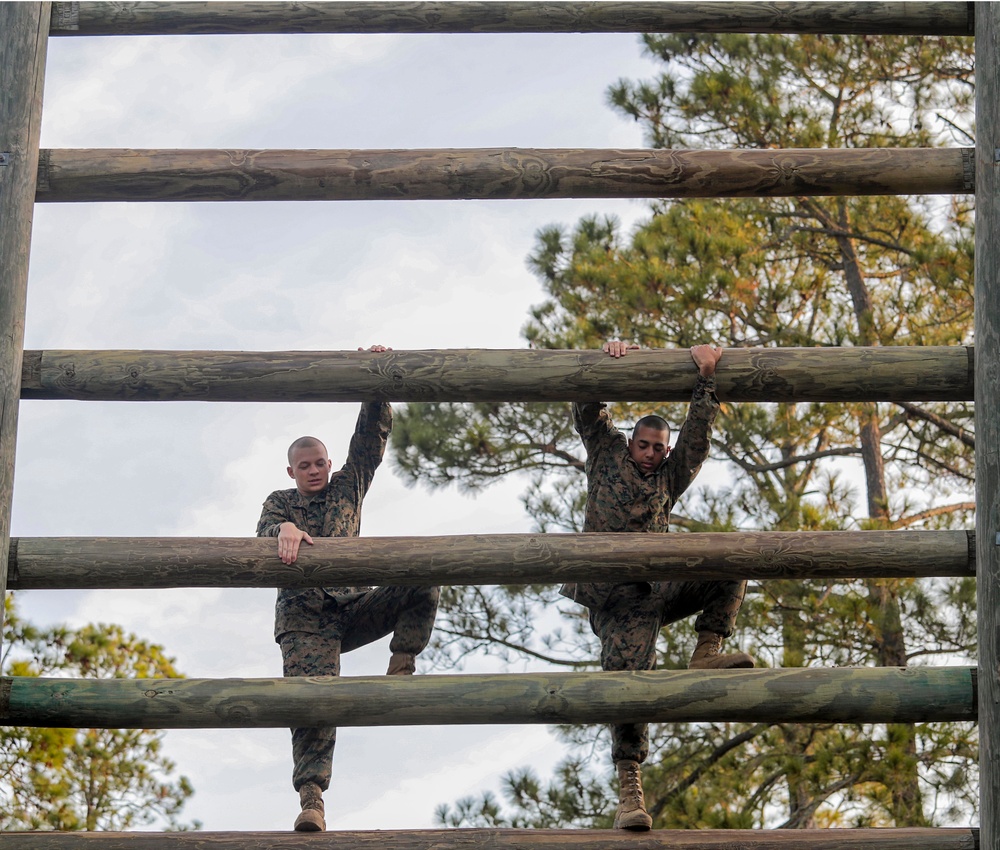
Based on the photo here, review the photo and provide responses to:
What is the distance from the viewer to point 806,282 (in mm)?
14070

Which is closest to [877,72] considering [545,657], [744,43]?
[744,43]

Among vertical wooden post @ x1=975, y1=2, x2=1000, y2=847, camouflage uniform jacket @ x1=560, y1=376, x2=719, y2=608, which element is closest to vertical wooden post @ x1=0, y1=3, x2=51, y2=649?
camouflage uniform jacket @ x1=560, y1=376, x2=719, y2=608

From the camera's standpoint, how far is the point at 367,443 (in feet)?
22.2

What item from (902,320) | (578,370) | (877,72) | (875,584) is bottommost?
(578,370)

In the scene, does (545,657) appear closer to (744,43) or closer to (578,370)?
(744,43)

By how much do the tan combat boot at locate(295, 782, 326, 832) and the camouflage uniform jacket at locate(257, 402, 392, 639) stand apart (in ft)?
2.39

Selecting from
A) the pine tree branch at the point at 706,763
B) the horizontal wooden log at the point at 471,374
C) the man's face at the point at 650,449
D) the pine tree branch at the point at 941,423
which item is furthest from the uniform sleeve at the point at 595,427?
the pine tree branch at the point at 941,423

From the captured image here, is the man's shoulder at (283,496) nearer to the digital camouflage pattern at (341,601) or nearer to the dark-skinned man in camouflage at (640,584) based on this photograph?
the digital camouflage pattern at (341,601)

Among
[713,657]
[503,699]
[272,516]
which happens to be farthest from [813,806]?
[503,699]

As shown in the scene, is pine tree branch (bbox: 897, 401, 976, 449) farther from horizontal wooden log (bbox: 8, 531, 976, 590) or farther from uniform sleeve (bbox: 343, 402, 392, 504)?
horizontal wooden log (bbox: 8, 531, 976, 590)

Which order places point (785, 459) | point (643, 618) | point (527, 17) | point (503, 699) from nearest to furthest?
point (503, 699)
point (527, 17)
point (643, 618)
point (785, 459)

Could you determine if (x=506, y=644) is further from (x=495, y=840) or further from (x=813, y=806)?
(x=495, y=840)

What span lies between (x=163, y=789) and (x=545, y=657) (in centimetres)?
379

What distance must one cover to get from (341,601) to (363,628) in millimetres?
155
